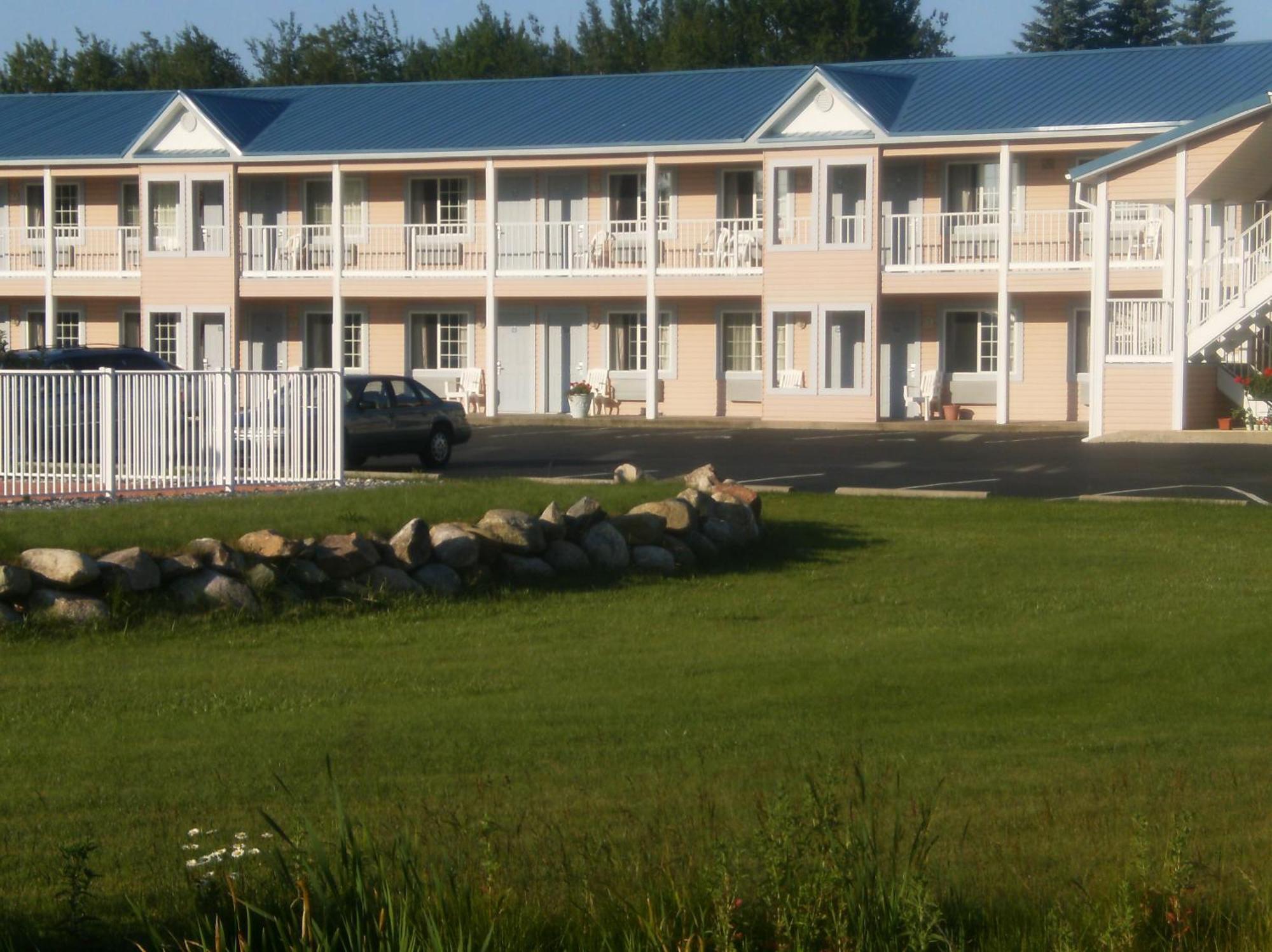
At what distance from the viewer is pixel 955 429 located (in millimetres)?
35250

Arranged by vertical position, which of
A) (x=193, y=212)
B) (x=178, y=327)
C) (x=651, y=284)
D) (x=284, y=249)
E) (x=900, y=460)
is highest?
(x=193, y=212)

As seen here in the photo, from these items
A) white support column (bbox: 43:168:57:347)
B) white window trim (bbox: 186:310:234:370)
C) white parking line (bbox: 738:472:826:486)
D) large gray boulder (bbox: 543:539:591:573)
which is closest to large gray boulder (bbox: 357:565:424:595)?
large gray boulder (bbox: 543:539:591:573)

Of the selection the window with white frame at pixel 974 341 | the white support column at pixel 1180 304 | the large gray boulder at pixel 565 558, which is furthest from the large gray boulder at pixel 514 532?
the window with white frame at pixel 974 341

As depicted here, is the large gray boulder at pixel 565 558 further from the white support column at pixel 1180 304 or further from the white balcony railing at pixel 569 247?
the white balcony railing at pixel 569 247

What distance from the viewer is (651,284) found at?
129 feet

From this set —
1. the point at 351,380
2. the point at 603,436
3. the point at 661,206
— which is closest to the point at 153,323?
the point at 661,206

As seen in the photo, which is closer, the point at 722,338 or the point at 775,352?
the point at 775,352

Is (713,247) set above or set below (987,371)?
above

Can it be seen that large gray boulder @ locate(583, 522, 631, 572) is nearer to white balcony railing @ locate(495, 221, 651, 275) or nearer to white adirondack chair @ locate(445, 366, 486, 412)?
white balcony railing @ locate(495, 221, 651, 275)

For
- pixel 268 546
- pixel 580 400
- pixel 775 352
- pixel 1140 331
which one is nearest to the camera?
pixel 268 546

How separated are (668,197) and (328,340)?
954cm

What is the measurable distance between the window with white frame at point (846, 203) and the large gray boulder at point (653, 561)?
76.4ft

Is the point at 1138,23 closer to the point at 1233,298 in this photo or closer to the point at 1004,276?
the point at 1004,276

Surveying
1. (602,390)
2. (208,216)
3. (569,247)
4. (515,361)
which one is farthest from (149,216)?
(602,390)
